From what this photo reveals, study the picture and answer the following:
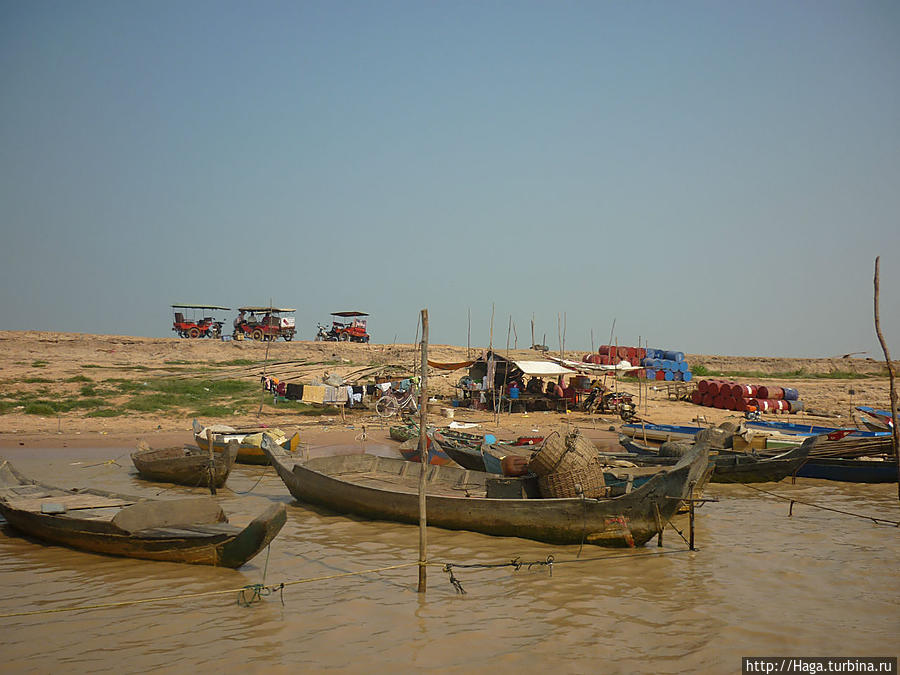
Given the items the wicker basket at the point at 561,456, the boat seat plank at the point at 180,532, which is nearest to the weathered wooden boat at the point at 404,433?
the wicker basket at the point at 561,456

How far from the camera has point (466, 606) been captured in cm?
673

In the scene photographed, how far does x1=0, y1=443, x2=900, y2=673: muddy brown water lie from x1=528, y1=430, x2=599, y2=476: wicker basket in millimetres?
1041

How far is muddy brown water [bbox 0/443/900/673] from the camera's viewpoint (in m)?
5.54

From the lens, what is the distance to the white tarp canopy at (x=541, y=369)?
72.8ft

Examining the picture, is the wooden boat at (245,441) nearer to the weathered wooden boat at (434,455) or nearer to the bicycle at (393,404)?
→ the weathered wooden boat at (434,455)

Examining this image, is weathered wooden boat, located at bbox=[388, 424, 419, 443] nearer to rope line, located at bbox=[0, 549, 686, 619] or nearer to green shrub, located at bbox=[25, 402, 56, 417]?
rope line, located at bbox=[0, 549, 686, 619]

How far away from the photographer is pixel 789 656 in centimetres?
563

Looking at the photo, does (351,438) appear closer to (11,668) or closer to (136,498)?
(136,498)

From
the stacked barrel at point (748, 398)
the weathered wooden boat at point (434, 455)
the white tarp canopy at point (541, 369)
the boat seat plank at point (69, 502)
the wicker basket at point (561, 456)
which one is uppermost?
the white tarp canopy at point (541, 369)

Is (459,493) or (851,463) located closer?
(459,493)

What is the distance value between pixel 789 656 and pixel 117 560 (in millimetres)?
7283

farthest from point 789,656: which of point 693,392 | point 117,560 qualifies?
point 693,392

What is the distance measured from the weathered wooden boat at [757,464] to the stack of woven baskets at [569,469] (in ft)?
15.7

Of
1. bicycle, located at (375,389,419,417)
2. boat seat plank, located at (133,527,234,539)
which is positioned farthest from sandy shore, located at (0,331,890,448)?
boat seat plank, located at (133,527,234,539)
